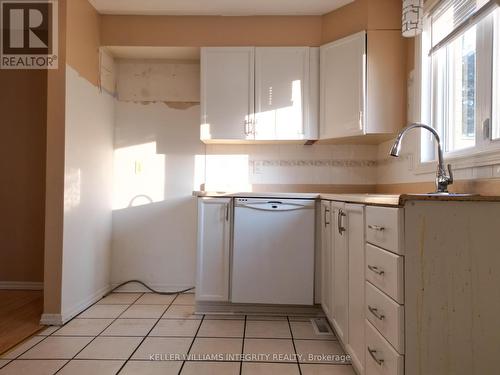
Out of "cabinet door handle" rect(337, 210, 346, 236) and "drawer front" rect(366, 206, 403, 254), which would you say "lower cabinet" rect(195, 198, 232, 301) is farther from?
"drawer front" rect(366, 206, 403, 254)

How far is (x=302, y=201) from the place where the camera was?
2344mm

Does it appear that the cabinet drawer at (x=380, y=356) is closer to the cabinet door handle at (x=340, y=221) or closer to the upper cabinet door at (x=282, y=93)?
the cabinet door handle at (x=340, y=221)

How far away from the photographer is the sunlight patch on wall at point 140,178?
2943 millimetres

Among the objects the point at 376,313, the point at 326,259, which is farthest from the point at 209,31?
the point at 376,313

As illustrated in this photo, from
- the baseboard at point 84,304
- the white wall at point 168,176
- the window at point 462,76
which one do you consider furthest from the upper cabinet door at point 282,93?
the baseboard at point 84,304

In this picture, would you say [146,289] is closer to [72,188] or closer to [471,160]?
[72,188]

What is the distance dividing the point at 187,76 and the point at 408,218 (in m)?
2.47

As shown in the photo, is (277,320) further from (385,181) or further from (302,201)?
(385,181)

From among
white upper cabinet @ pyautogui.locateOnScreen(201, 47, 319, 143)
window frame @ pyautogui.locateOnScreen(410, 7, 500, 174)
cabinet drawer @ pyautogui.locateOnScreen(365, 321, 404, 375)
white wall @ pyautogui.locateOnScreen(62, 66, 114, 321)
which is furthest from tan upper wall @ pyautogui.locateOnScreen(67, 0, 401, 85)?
cabinet drawer @ pyautogui.locateOnScreen(365, 321, 404, 375)

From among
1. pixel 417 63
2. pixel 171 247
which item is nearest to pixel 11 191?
pixel 171 247

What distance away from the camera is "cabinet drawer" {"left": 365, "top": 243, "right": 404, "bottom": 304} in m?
1.10

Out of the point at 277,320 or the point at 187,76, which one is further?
the point at 187,76

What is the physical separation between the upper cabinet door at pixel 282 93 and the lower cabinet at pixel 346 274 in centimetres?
78

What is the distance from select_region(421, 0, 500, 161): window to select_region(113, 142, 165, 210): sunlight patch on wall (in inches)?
84.0
